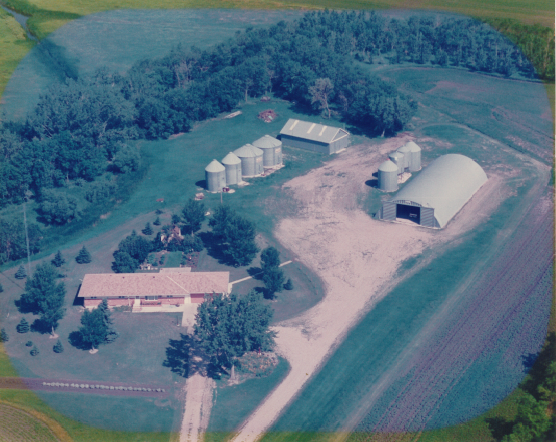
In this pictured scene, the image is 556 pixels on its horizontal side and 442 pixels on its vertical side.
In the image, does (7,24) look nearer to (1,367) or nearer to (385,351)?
(1,367)

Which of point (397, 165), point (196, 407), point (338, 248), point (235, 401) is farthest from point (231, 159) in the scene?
point (196, 407)

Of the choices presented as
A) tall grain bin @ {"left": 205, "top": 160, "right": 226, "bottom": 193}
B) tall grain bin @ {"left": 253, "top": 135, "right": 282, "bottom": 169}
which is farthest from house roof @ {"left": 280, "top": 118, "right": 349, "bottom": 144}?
tall grain bin @ {"left": 205, "top": 160, "right": 226, "bottom": 193}

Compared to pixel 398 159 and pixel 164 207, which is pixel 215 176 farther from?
pixel 398 159

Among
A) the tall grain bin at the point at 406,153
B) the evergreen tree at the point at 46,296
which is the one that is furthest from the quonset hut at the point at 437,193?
the evergreen tree at the point at 46,296

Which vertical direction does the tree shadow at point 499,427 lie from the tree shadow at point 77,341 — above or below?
above

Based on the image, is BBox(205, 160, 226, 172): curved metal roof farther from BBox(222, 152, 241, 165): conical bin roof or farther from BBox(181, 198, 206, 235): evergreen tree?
BBox(181, 198, 206, 235): evergreen tree

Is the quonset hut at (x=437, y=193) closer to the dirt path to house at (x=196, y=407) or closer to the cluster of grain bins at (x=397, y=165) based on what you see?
the cluster of grain bins at (x=397, y=165)

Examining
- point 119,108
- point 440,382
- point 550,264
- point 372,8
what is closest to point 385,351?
point 440,382
